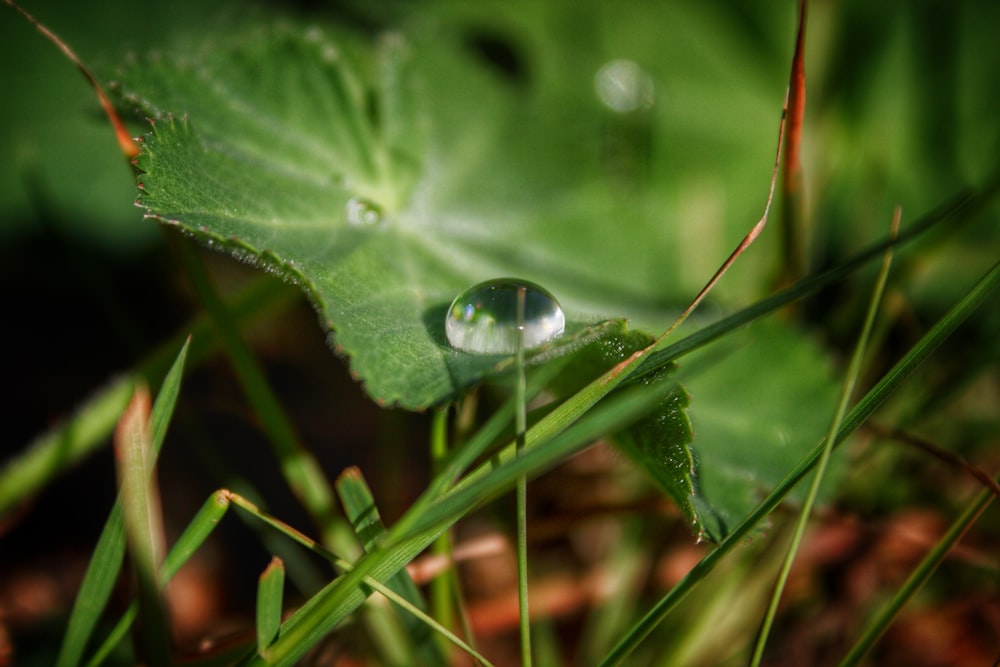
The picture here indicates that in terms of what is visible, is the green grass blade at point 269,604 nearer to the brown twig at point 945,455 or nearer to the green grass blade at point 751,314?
the green grass blade at point 751,314

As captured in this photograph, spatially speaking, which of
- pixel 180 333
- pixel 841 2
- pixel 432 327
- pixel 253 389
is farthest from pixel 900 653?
pixel 841 2

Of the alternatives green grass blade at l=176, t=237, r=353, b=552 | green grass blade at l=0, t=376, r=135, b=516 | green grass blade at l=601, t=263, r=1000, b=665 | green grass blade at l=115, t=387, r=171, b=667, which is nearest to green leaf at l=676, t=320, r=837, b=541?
green grass blade at l=601, t=263, r=1000, b=665

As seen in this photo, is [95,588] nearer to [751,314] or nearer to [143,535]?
[143,535]

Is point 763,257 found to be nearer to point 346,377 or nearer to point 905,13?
point 905,13

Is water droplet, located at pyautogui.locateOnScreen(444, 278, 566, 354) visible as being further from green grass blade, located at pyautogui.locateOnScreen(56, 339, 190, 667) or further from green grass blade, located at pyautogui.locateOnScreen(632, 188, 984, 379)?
green grass blade, located at pyautogui.locateOnScreen(56, 339, 190, 667)

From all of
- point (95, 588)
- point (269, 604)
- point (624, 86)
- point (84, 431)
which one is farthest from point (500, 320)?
point (624, 86)
